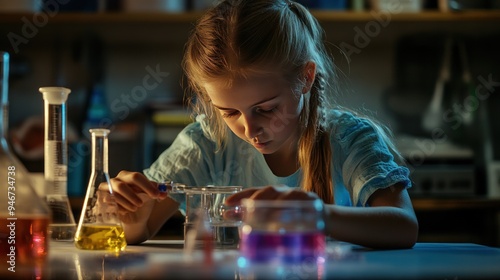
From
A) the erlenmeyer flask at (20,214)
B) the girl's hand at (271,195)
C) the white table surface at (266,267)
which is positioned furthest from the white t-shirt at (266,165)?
the erlenmeyer flask at (20,214)

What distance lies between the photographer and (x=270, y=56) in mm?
1400

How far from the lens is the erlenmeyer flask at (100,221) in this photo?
1.12m

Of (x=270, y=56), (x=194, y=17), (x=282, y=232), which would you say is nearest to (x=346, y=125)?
(x=270, y=56)

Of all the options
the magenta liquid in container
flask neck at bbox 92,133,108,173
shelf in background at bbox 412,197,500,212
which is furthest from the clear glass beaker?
shelf in background at bbox 412,197,500,212

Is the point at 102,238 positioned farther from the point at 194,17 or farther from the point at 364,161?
the point at 194,17

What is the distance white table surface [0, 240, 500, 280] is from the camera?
78 centimetres

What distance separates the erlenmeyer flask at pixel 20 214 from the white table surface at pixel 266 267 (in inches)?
1.1

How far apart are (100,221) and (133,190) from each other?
116 mm

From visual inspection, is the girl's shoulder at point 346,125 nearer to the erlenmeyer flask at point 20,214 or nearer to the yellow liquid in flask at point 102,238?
the yellow liquid in flask at point 102,238

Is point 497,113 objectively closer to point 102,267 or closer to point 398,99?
point 398,99

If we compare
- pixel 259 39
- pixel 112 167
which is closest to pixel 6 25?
pixel 112 167

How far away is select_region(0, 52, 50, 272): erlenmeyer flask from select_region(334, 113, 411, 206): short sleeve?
0.63m

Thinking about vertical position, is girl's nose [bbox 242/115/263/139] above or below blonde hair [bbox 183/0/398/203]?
below

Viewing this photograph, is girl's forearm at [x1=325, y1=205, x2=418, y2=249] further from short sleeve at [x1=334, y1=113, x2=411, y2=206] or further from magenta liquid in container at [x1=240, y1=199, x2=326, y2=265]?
magenta liquid in container at [x1=240, y1=199, x2=326, y2=265]
